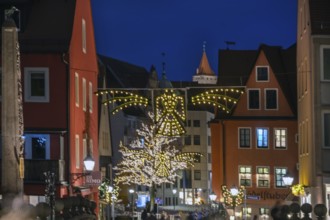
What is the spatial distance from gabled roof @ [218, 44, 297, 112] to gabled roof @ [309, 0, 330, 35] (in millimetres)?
16211

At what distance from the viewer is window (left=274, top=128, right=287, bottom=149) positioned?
198 feet

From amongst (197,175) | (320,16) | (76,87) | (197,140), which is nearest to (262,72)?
(76,87)

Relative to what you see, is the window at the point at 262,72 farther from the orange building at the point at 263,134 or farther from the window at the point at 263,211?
the window at the point at 263,211

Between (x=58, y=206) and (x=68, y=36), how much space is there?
24346 mm

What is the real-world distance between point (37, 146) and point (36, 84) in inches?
116

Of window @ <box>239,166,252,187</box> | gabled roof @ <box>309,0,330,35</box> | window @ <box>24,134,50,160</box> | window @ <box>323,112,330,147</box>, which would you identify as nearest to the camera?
window @ <box>323,112,330,147</box>

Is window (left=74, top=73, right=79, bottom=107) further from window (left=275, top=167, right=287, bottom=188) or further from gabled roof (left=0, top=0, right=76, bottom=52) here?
window (left=275, top=167, right=287, bottom=188)

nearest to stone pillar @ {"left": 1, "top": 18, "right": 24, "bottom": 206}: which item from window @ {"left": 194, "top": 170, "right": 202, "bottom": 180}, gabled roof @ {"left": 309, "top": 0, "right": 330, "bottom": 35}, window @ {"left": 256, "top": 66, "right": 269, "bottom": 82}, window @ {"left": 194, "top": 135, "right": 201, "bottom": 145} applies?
gabled roof @ {"left": 309, "top": 0, "right": 330, "bottom": 35}

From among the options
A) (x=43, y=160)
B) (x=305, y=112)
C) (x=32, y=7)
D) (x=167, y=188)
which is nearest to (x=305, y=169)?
(x=305, y=112)

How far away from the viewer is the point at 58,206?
770 inches

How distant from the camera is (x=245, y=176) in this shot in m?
60.6

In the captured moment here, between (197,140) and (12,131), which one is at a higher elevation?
(197,140)

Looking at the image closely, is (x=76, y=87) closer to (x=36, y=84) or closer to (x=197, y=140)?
(x=36, y=84)

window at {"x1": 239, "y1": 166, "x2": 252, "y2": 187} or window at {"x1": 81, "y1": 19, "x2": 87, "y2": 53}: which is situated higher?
window at {"x1": 81, "y1": 19, "x2": 87, "y2": 53}
